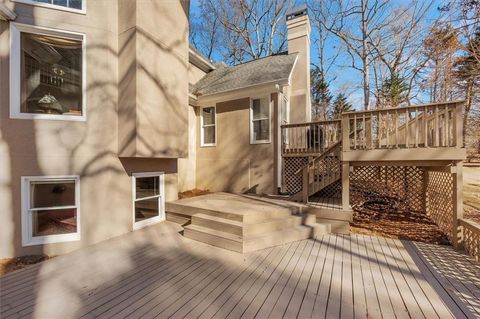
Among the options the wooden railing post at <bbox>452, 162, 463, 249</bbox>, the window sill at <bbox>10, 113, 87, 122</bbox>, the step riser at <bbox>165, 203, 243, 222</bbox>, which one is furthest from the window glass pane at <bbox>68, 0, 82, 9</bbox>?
the wooden railing post at <bbox>452, 162, 463, 249</bbox>

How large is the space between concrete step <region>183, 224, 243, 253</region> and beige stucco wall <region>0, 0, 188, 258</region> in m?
1.86

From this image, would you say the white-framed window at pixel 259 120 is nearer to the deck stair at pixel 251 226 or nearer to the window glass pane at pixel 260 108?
the window glass pane at pixel 260 108

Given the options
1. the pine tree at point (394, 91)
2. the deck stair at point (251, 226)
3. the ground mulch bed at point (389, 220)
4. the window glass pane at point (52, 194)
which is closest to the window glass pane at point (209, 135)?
the deck stair at point (251, 226)

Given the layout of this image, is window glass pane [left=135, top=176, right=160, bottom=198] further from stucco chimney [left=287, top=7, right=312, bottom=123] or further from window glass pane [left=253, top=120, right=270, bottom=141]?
stucco chimney [left=287, top=7, right=312, bottom=123]

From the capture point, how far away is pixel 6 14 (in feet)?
14.1

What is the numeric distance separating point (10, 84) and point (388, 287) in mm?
7587

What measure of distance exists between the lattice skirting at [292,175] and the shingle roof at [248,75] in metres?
2.94

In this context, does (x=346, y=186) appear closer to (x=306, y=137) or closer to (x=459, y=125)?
(x=459, y=125)

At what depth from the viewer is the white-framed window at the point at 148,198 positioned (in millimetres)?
5922

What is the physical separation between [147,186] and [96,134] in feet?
6.31

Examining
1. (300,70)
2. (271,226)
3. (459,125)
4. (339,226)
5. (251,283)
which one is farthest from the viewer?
(300,70)

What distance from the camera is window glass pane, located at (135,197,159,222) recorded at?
5.99 meters

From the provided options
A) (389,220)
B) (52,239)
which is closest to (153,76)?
(52,239)

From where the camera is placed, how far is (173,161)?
23.0 ft
